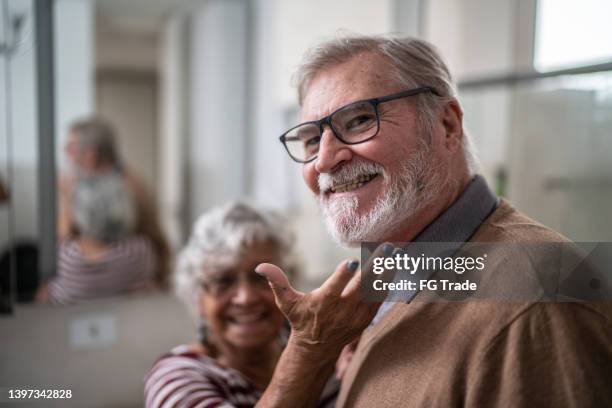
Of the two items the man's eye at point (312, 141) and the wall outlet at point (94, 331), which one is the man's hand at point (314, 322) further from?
the wall outlet at point (94, 331)

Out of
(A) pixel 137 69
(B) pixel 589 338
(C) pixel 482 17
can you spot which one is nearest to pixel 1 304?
(A) pixel 137 69

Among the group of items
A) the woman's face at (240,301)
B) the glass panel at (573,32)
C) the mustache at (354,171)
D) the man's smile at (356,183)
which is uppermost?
the glass panel at (573,32)

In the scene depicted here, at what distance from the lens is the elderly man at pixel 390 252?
58cm

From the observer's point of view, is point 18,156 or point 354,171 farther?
point 18,156

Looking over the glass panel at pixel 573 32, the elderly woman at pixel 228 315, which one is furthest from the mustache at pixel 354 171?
the glass panel at pixel 573 32

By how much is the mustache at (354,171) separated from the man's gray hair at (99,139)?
38.6 inches

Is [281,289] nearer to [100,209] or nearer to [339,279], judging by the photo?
[339,279]

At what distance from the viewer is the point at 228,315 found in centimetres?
102

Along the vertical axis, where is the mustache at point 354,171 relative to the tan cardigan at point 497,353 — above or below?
above

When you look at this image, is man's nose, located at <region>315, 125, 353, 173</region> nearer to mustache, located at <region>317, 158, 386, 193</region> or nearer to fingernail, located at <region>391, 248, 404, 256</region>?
mustache, located at <region>317, 158, 386, 193</region>

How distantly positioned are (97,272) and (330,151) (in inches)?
40.5

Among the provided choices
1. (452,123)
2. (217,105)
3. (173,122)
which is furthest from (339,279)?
(217,105)

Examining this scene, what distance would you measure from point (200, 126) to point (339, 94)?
1.14 metres

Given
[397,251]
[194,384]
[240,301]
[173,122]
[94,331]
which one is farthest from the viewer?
[173,122]
